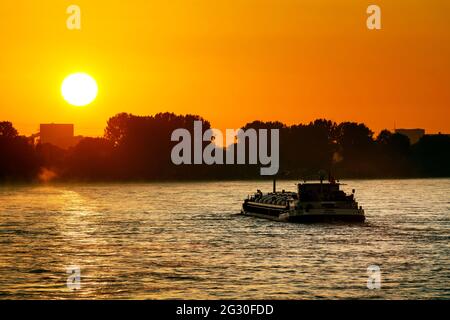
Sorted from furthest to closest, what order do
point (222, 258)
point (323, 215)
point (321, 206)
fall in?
point (321, 206) < point (323, 215) < point (222, 258)

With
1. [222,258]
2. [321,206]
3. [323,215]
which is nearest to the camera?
[222,258]

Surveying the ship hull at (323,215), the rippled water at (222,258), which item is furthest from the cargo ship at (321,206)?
the rippled water at (222,258)

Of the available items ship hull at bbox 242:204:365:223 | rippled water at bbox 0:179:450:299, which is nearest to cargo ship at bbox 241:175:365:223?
ship hull at bbox 242:204:365:223

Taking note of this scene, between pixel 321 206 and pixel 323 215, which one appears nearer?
pixel 323 215

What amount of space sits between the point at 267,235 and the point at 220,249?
14.9m

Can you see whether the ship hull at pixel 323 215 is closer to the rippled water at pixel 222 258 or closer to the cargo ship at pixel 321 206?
the cargo ship at pixel 321 206

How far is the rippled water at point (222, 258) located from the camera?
46219mm

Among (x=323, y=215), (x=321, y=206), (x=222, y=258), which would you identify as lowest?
(x=222, y=258)

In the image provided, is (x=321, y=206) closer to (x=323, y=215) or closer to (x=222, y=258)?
(x=323, y=215)

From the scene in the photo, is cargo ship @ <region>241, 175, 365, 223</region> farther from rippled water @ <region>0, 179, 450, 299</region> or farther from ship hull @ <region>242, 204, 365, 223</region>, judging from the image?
rippled water @ <region>0, 179, 450, 299</region>

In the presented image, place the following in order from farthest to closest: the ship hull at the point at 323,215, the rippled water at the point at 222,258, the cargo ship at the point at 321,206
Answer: the cargo ship at the point at 321,206, the ship hull at the point at 323,215, the rippled water at the point at 222,258

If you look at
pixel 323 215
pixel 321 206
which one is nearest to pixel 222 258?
pixel 323 215

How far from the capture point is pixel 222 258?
6231 cm
